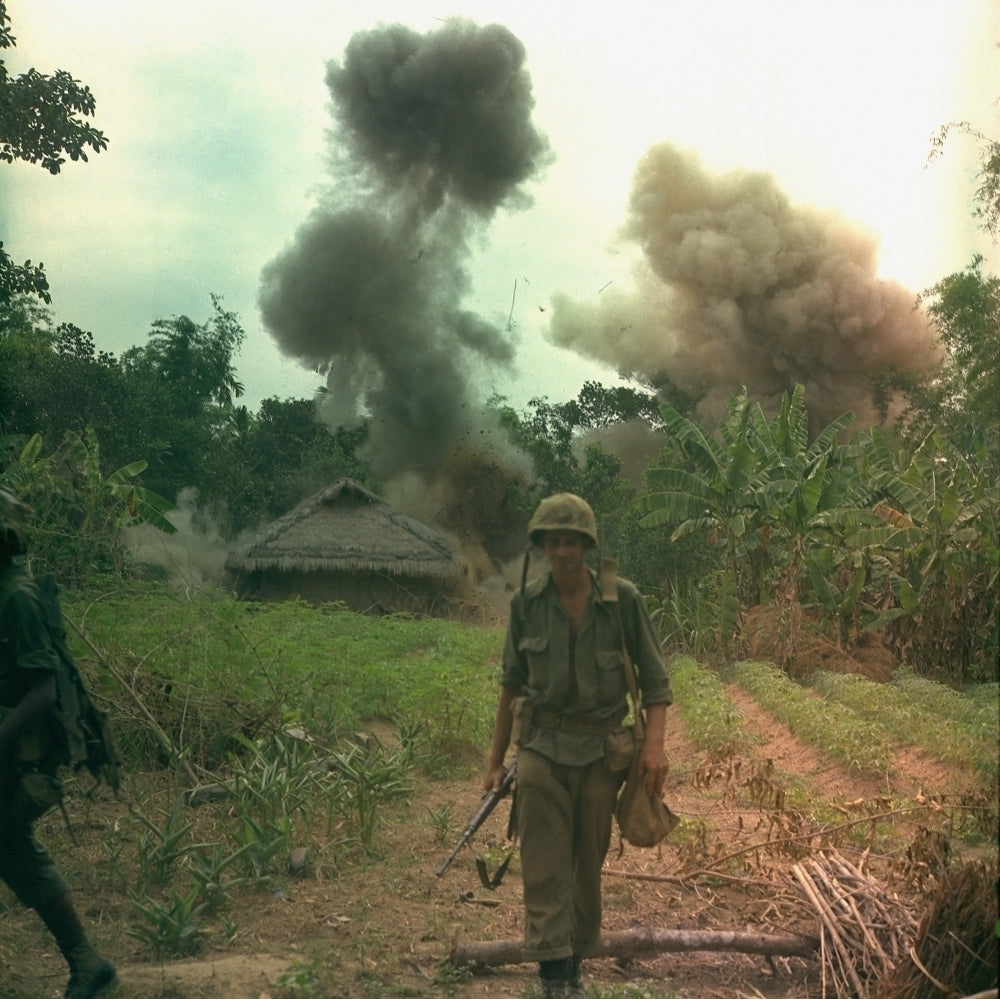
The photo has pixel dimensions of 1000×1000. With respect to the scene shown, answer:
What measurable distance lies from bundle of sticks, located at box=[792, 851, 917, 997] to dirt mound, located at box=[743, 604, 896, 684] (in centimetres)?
993

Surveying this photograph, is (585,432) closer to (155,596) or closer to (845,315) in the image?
(845,315)

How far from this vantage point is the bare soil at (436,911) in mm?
4488

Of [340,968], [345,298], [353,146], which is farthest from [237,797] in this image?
[353,146]

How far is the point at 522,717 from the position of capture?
4211mm

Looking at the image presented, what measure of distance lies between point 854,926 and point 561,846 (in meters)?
1.35

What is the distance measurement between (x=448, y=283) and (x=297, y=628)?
60.9 feet

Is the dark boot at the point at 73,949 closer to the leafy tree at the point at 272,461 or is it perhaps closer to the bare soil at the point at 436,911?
the bare soil at the point at 436,911

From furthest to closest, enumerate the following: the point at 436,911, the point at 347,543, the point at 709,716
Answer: the point at 347,543
the point at 709,716
the point at 436,911

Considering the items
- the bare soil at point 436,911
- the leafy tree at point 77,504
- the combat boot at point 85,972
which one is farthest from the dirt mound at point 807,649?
the combat boot at point 85,972

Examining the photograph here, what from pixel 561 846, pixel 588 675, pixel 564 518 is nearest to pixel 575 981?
pixel 561 846

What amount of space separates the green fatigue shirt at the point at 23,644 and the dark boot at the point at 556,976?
1921 millimetres

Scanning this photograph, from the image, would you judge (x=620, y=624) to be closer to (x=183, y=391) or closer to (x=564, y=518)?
(x=564, y=518)

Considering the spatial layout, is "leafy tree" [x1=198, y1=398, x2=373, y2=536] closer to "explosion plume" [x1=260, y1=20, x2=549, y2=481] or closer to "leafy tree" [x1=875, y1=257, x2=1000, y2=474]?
"explosion plume" [x1=260, y1=20, x2=549, y2=481]

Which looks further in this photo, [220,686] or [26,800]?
[220,686]
